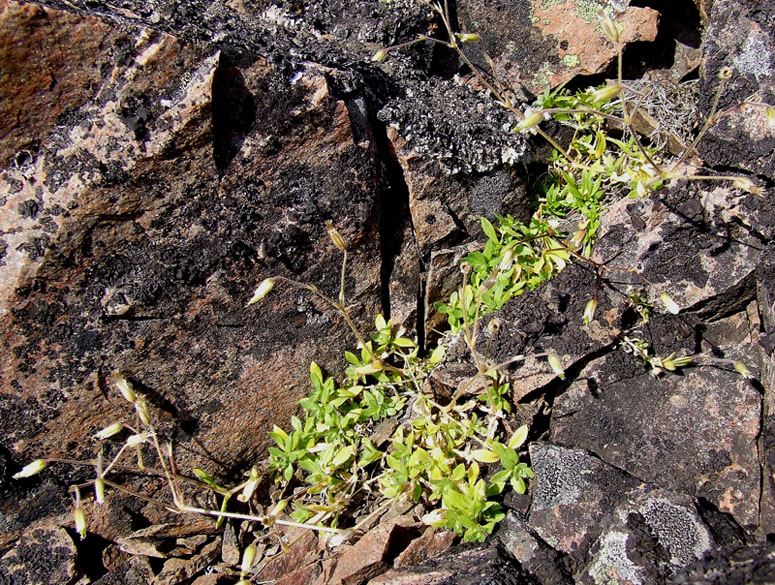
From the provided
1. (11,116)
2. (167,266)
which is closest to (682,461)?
(167,266)

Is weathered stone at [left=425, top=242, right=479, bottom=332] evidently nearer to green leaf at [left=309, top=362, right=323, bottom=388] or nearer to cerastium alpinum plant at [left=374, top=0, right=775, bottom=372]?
cerastium alpinum plant at [left=374, top=0, right=775, bottom=372]

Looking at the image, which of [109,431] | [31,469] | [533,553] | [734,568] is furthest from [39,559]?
[734,568]

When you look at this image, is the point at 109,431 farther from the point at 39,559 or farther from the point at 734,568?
the point at 734,568

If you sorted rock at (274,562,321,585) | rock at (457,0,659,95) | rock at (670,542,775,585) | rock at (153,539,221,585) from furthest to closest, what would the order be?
rock at (457,0,659,95) < rock at (153,539,221,585) < rock at (274,562,321,585) < rock at (670,542,775,585)

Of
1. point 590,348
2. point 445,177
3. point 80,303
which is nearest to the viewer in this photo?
point 80,303

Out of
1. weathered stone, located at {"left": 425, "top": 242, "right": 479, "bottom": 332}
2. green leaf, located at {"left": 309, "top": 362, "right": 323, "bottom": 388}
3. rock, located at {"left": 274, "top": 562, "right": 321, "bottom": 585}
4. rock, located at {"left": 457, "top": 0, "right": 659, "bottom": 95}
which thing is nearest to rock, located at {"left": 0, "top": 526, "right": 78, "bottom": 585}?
rock, located at {"left": 274, "top": 562, "right": 321, "bottom": 585}

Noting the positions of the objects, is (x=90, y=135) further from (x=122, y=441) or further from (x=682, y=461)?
(x=682, y=461)

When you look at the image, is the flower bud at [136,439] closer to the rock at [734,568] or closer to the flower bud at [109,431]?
the flower bud at [109,431]
